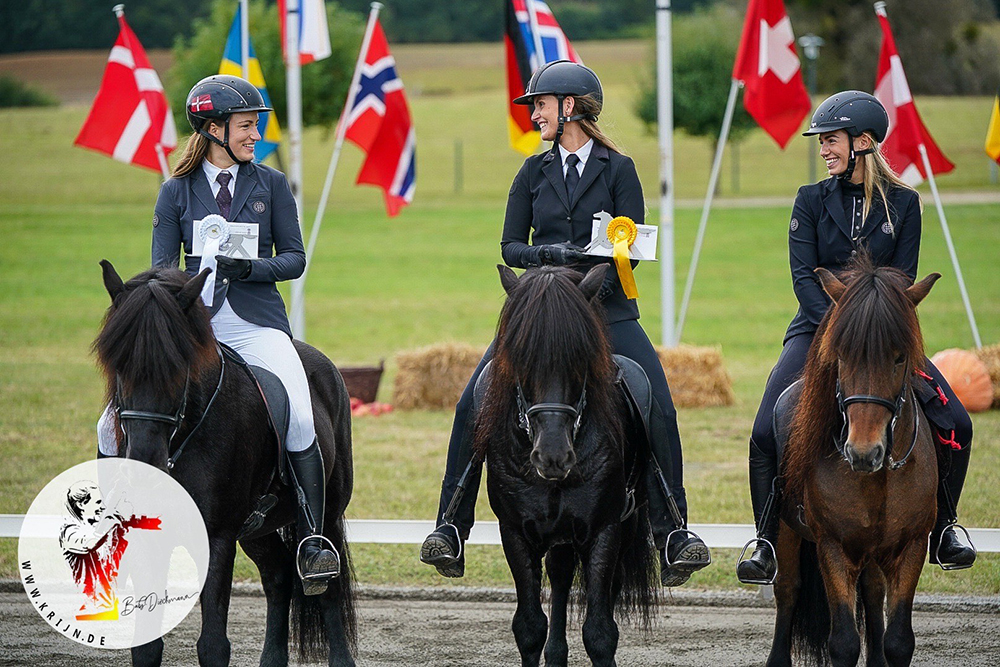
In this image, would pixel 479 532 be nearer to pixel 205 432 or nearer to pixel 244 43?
pixel 205 432

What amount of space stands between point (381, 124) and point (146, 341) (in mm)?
9543

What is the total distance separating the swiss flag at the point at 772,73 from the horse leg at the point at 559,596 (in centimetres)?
819

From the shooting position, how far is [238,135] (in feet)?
19.1

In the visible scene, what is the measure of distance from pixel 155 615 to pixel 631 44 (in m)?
77.2

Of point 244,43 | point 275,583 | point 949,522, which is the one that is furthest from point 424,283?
point 949,522

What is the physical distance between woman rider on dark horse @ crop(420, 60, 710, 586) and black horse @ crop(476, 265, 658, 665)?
240 mm

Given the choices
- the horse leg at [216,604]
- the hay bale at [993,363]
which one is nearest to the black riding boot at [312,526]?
the horse leg at [216,604]

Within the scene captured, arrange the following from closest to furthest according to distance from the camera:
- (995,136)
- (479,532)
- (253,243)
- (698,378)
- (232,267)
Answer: (232,267) < (253,243) < (479,532) < (995,136) < (698,378)

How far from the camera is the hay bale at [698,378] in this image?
14430 millimetres

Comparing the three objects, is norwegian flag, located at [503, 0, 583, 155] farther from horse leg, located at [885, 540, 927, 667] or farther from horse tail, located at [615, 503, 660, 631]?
horse leg, located at [885, 540, 927, 667]

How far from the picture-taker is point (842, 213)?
594cm

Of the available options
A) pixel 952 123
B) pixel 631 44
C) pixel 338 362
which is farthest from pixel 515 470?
pixel 631 44

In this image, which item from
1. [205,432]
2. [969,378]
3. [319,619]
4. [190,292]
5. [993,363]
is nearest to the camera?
[190,292]

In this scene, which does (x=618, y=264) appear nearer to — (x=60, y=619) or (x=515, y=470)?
(x=515, y=470)
